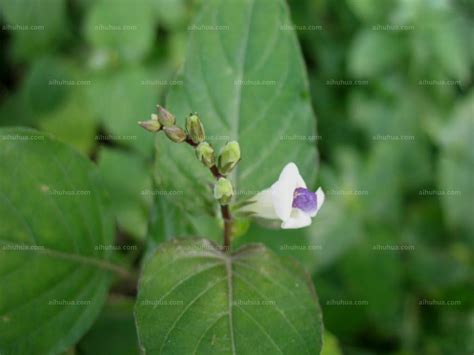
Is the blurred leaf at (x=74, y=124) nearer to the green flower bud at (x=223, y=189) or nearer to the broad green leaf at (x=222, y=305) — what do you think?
the broad green leaf at (x=222, y=305)

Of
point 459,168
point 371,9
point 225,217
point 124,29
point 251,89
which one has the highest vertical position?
point 371,9

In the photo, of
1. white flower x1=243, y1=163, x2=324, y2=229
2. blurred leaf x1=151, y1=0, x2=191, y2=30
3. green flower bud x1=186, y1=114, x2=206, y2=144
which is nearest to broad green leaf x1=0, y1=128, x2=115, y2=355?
green flower bud x1=186, y1=114, x2=206, y2=144

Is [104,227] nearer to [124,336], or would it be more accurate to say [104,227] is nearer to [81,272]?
[81,272]

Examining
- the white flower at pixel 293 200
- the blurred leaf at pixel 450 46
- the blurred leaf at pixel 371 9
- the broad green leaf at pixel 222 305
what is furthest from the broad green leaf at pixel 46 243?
the blurred leaf at pixel 450 46

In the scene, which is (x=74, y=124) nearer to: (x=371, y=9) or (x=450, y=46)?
(x=371, y=9)

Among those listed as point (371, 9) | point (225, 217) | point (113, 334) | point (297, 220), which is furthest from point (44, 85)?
point (297, 220)

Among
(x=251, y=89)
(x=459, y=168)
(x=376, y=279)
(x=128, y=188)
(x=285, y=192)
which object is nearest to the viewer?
(x=285, y=192)
